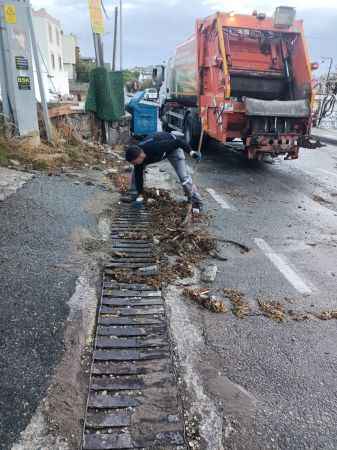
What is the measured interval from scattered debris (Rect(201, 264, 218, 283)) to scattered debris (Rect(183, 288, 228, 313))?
0.19 metres

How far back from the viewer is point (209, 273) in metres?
3.71

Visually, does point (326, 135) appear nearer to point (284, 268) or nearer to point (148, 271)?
point (284, 268)

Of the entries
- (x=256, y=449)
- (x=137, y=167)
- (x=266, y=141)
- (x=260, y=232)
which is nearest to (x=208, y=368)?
(x=256, y=449)

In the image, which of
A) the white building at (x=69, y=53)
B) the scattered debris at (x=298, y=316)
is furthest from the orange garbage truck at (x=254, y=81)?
the white building at (x=69, y=53)

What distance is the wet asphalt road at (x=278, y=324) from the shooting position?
2129 millimetres

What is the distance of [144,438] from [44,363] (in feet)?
2.81

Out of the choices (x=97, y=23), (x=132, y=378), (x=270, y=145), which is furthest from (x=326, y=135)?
(x=132, y=378)

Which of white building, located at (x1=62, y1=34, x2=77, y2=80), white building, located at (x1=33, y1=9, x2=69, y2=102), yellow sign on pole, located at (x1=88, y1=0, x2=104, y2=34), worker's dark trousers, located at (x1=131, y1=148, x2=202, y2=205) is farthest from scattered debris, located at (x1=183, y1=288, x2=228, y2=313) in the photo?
white building, located at (x1=62, y1=34, x2=77, y2=80)

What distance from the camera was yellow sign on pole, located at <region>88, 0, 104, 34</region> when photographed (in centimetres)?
925

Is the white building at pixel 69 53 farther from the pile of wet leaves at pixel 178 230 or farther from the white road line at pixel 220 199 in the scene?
the pile of wet leaves at pixel 178 230

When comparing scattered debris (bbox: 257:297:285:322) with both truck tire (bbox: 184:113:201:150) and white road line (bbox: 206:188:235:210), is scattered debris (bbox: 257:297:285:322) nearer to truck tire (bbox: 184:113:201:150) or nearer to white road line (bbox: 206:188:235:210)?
white road line (bbox: 206:188:235:210)

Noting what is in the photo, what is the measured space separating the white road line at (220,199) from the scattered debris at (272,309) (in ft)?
8.92

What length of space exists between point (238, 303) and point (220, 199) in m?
3.24

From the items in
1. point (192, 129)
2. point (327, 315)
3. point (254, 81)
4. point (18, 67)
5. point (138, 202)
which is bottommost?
point (327, 315)
